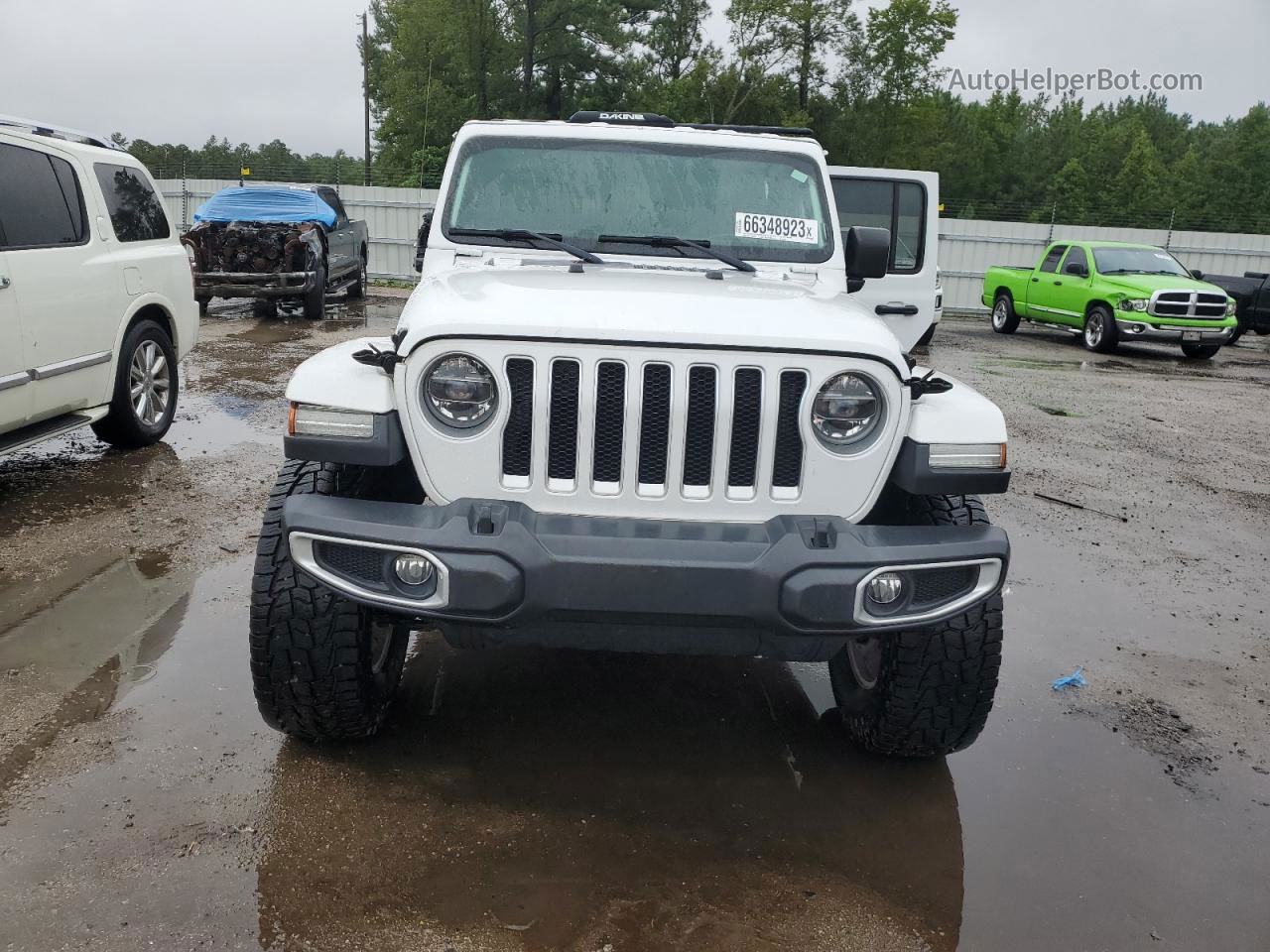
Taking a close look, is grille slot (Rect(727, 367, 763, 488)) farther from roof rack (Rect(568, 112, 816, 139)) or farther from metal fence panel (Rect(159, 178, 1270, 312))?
metal fence panel (Rect(159, 178, 1270, 312))

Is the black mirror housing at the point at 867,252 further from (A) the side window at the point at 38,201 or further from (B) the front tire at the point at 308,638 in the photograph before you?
(A) the side window at the point at 38,201

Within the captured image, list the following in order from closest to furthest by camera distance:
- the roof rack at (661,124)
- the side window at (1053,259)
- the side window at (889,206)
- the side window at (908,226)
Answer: the roof rack at (661,124) → the side window at (908,226) → the side window at (889,206) → the side window at (1053,259)

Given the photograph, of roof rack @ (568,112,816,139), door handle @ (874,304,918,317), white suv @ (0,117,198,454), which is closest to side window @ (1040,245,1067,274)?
door handle @ (874,304,918,317)

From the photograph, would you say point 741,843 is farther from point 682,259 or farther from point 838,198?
point 838,198

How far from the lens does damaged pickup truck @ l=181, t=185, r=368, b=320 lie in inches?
537

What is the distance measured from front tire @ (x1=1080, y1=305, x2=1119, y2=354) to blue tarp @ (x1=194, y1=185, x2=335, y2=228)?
11.3m

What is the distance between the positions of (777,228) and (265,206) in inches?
461

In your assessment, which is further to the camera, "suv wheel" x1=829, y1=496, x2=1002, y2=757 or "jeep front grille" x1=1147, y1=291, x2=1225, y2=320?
"jeep front grille" x1=1147, y1=291, x2=1225, y2=320

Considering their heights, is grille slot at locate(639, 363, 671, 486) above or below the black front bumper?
above

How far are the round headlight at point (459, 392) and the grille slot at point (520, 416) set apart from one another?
0.05 meters

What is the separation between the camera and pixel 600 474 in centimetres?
285

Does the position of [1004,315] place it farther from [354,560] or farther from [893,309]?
[354,560]

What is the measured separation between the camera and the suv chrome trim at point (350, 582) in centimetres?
262

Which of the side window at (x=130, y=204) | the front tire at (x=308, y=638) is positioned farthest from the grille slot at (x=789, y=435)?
the side window at (x=130, y=204)
